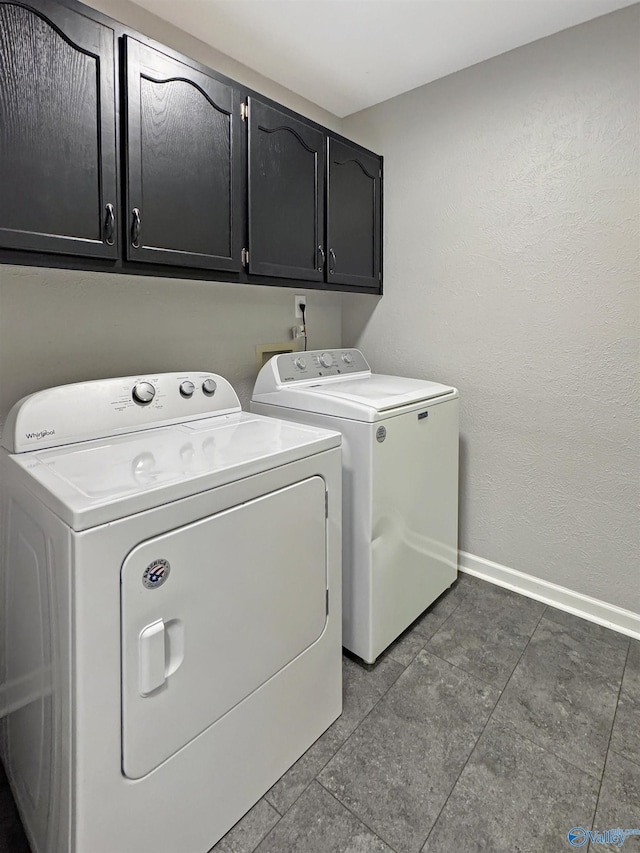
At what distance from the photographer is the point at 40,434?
1257 mm

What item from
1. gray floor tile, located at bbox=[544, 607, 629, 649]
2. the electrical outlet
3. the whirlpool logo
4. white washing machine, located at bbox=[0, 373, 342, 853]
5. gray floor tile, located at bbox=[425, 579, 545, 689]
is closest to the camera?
white washing machine, located at bbox=[0, 373, 342, 853]

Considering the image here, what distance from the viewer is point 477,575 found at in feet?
7.68

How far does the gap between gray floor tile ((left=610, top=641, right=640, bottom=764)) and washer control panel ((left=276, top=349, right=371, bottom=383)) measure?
1.61m

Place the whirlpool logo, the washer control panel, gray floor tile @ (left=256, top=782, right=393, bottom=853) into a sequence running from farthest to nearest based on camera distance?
the washer control panel < the whirlpool logo < gray floor tile @ (left=256, top=782, right=393, bottom=853)

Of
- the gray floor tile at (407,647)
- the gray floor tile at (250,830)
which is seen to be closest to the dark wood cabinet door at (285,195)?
the gray floor tile at (407,647)

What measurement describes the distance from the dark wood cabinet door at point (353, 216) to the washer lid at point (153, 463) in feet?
3.30

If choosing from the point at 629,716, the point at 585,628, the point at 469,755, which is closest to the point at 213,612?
the point at 469,755

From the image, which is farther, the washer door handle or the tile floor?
the tile floor

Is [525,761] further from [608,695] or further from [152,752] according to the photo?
[152,752]


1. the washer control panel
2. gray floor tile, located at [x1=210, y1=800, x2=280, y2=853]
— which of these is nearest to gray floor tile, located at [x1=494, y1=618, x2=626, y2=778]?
gray floor tile, located at [x1=210, y1=800, x2=280, y2=853]

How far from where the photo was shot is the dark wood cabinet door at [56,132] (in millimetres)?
1146

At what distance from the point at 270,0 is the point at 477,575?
8.19 feet

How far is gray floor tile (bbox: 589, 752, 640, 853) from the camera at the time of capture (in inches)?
45.8

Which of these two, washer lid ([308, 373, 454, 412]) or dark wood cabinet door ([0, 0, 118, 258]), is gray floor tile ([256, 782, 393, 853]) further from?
dark wood cabinet door ([0, 0, 118, 258])
